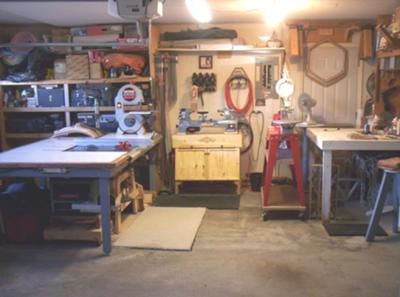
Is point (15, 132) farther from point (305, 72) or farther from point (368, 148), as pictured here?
point (368, 148)

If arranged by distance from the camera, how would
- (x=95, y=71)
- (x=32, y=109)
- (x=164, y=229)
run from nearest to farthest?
(x=164, y=229) < (x=95, y=71) < (x=32, y=109)

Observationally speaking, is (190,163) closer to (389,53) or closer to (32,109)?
(32,109)

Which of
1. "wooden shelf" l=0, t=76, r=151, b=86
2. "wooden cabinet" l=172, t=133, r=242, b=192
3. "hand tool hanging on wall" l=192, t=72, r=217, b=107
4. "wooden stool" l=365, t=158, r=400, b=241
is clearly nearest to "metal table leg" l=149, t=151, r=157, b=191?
"wooden cabinet" l=172, t=133, r=242, b=192

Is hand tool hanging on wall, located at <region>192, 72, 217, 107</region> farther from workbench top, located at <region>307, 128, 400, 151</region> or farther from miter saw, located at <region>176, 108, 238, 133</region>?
workbench top, located at <region>307, 128, 400, 151</region>

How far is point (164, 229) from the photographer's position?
4.32 meters

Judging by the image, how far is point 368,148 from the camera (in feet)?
13.7

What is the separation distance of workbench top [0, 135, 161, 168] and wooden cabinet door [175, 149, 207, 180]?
96cm

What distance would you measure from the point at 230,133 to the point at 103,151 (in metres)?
1.87

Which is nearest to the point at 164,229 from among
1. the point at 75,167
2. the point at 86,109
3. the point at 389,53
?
the point at 75,167

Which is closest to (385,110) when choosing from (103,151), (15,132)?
(103,151)

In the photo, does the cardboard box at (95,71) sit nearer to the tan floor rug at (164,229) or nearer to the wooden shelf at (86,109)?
the wooden shelf at (86,109)

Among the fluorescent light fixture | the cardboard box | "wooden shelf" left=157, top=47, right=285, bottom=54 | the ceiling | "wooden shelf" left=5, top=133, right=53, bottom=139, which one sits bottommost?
"wooden shelf" left=5, top=133, right=53, bottom=139

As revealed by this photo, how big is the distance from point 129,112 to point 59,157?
1546 mm

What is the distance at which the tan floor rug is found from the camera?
393cm
